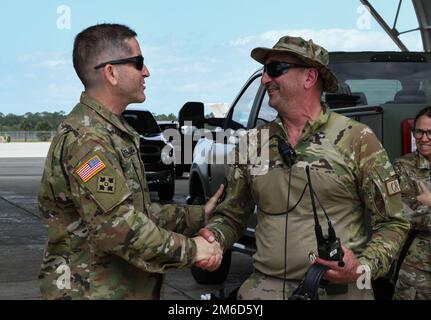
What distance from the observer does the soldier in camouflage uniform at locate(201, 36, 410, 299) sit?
3268 mm

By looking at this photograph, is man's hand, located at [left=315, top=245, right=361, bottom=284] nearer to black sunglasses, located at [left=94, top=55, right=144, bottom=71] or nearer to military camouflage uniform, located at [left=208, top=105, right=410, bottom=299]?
military camouflage uniform, located at [left=208, top=105, right=410, bottom=299]

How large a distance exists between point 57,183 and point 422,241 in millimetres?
2622

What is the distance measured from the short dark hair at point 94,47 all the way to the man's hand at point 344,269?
1.07 m

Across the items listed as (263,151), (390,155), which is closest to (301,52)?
(263,151)

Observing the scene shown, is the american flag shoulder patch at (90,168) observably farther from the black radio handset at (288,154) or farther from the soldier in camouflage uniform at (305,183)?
the black radio handset at (288,154)

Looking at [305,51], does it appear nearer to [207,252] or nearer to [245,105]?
[207,252]

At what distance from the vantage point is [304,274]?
329 cm

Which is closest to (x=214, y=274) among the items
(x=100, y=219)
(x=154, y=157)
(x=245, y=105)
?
(x=245, y=105)

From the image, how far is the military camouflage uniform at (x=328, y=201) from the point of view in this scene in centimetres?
326

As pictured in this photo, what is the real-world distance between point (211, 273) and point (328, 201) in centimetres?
500

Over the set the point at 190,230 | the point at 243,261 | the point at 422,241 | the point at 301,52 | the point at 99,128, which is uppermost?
the point at 301,52

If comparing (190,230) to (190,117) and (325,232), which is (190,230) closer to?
(325,232)

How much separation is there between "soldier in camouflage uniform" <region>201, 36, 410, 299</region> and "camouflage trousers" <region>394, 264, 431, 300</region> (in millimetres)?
1646

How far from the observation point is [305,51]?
340 centimetres
